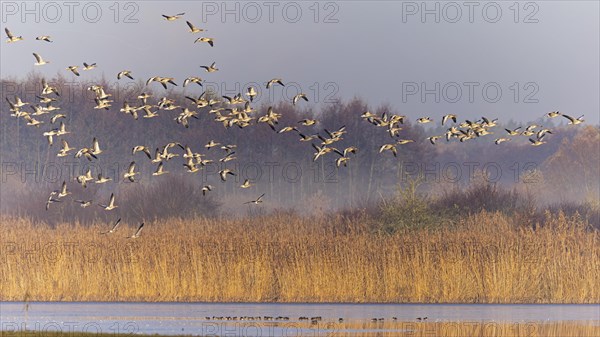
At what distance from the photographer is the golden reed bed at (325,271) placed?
40.2 m

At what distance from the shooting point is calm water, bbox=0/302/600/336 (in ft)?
101

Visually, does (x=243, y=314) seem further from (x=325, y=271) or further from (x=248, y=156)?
(x=248, y=156)

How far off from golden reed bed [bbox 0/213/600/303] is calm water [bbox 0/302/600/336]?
939 mm

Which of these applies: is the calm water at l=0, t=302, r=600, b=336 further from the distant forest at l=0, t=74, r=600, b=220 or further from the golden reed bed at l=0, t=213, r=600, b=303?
the distant forest at l=0, t=74, r=600, b=220

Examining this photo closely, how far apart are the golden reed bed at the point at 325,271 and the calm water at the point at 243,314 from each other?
94 cm

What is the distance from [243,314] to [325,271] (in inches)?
186

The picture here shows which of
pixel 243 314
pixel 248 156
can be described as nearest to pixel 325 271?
pixel 243 314

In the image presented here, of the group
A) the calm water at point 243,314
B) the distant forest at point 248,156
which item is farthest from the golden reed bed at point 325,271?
the distant forest at point 248,156

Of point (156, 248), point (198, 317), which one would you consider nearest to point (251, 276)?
point (156, 248)

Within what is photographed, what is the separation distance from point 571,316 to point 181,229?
57.1 feet

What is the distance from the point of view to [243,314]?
35906 mm

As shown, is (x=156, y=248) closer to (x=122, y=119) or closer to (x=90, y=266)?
(x=90, y=266)

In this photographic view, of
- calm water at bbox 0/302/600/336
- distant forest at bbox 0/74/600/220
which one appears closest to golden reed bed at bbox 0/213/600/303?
calm water at bbox 0/302/600/336

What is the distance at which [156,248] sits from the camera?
4212cm
